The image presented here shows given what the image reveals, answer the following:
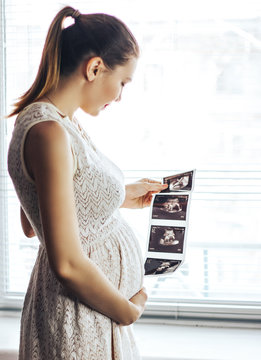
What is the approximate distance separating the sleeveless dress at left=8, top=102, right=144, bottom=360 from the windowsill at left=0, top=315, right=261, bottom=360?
68 centimetres

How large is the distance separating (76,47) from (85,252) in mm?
438

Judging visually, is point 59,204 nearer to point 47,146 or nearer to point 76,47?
point 47,146

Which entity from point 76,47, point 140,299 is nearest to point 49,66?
point 76,47

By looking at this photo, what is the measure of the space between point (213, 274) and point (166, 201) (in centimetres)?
63

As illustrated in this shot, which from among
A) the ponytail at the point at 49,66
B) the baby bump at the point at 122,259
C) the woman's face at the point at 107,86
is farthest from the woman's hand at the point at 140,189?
the ponytail at the point at 49,66

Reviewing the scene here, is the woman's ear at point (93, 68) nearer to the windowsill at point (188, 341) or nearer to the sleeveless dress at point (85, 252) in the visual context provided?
the sleeveless dress at point (85, 252)

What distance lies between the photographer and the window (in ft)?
5.84

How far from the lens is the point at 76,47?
0.99m

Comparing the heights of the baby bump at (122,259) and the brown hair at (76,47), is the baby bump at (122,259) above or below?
below

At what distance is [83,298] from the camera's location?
3.05 feet

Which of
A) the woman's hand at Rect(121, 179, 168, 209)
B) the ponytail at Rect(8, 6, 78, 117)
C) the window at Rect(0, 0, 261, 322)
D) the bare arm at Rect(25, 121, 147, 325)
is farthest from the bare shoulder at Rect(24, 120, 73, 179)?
the window at Rect(0, 0, 261, 322)

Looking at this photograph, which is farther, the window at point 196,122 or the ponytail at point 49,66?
the window at point 196,122

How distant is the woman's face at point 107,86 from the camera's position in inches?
40.3

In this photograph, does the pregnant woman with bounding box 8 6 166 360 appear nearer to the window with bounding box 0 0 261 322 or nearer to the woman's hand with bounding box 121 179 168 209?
the woman's hand with bounding box 121 179 168 209
